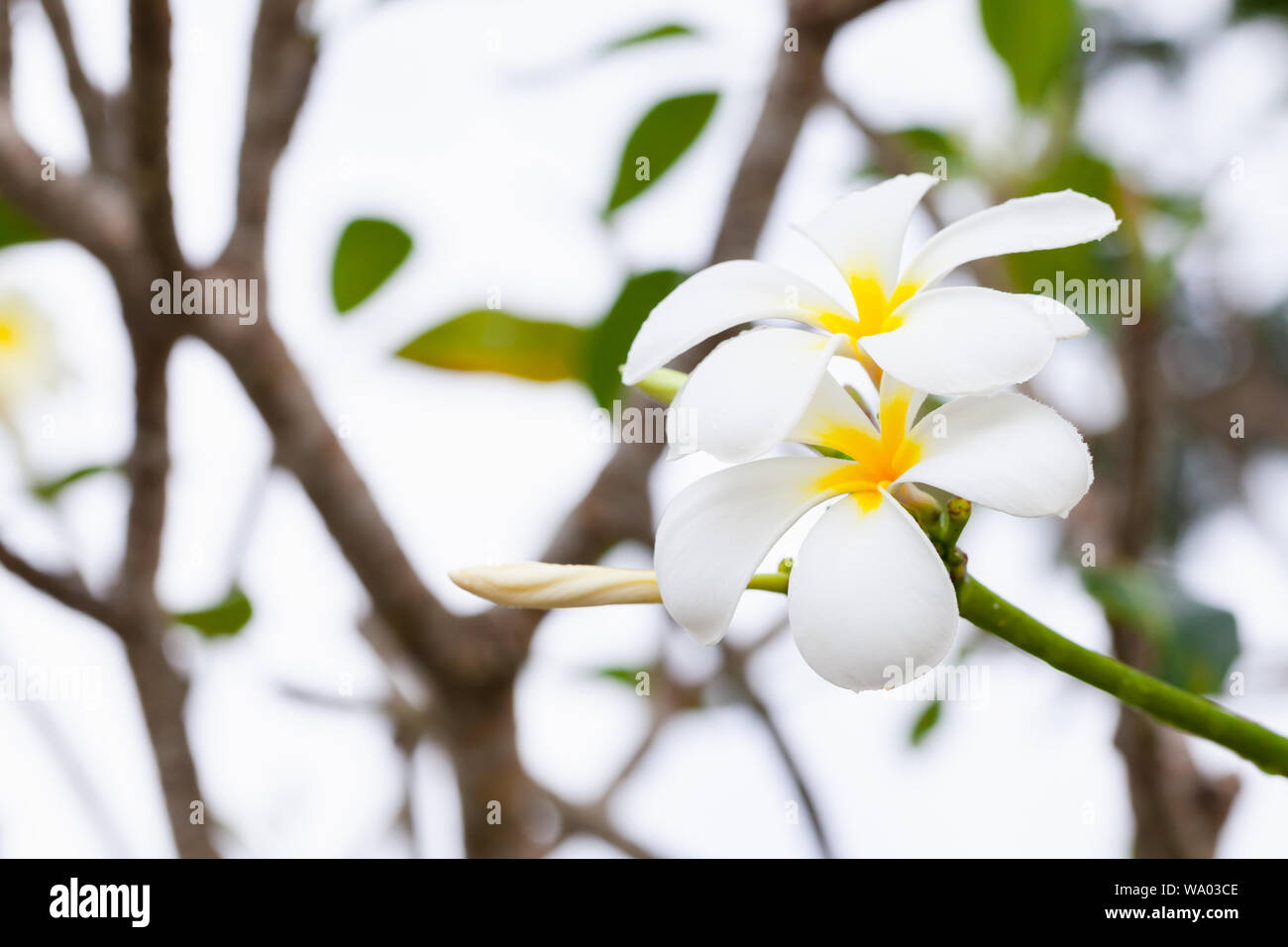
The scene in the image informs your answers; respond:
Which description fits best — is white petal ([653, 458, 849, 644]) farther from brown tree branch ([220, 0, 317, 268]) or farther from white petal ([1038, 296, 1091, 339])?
brown tree branch ([220, 0, 317, 268])

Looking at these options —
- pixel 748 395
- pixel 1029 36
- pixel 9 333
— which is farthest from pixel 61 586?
pixel 1029 36

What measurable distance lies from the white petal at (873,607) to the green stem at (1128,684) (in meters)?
0.03

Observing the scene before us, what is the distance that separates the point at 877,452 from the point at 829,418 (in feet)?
0.04

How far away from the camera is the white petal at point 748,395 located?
20 cm

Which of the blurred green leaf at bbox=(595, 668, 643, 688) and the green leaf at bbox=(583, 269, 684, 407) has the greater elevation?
the green leaf at bbox=(583, 269, 684, 407)

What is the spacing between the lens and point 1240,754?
225 mm

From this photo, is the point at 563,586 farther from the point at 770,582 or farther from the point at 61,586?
the point at 61,586

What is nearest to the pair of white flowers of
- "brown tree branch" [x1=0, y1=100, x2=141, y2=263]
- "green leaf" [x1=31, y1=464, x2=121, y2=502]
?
"brown tree branch" [x1=0, y1=100, x2=141, y2=263]

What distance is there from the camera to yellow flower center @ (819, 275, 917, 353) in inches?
9.3

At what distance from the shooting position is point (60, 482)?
0.74m

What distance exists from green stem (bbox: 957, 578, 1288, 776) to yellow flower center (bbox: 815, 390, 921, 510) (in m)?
0.03

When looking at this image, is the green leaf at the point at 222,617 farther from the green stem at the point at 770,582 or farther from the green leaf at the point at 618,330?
the green stem at the point at 770,582

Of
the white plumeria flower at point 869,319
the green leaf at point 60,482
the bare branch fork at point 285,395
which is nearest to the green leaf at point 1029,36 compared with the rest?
the bare branch fork at point 285,395
